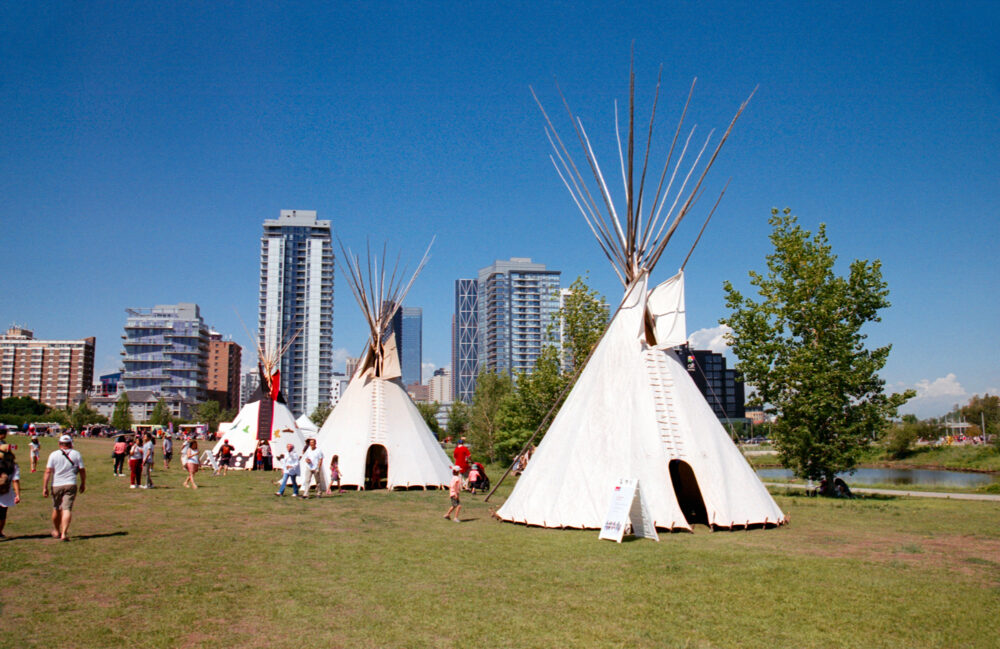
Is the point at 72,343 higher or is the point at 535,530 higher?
the point at 72,343

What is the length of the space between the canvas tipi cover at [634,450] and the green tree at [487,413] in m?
34.8

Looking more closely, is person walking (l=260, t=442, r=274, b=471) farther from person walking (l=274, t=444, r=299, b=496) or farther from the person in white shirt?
the person in white shirt

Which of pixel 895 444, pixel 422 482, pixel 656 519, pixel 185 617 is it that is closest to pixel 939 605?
pixel 656 519

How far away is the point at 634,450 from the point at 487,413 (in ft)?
131

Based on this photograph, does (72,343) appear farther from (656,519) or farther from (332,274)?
(656,519)

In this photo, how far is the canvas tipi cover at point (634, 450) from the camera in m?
14.1

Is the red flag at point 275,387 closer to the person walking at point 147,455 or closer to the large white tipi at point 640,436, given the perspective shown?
the person walking at point 147,455

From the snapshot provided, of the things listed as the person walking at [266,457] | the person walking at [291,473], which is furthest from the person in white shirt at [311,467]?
the person walking at [266,457]

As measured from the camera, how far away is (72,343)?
643 feet

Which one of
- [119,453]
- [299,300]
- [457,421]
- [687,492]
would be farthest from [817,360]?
[299,300]

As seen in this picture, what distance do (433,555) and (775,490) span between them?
69.4 ft

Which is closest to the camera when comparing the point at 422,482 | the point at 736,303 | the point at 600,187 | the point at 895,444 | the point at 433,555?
the point at 433,555

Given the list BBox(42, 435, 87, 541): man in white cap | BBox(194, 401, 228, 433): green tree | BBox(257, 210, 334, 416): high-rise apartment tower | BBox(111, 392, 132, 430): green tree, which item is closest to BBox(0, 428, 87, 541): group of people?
BBox(42, 435, 87, 541): man in white cap

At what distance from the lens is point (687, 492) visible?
17375 millimetres
